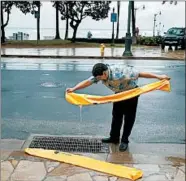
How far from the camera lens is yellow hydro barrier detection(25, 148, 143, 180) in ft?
15.9

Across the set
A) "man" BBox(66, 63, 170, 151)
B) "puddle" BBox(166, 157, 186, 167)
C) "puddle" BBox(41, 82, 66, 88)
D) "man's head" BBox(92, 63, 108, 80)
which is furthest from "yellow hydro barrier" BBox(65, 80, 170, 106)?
"puddle" BBox(41, 82, 66, 88)

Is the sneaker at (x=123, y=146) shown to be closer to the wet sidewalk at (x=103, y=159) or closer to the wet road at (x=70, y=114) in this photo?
the wet sidewalk at (x=103, y=159)

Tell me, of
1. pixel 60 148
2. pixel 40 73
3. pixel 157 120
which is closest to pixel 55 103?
pixel 157 120

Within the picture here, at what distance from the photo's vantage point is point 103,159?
544cm

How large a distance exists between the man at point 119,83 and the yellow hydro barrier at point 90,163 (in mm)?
739

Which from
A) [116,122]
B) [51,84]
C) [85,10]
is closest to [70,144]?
[116,122]

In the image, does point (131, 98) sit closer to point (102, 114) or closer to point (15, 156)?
point (15, 156)

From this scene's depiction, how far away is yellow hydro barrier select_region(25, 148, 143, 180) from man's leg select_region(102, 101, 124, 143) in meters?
0.89

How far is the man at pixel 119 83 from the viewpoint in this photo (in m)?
5.42

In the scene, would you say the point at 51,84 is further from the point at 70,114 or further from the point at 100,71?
the point at 100,71

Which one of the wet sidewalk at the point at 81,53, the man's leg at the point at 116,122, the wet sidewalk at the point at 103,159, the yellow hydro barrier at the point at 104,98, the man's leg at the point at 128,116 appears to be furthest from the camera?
the wet sidewalk at the point at 81,53

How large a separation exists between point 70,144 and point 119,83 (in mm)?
1267

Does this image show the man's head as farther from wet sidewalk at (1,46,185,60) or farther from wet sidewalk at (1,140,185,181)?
wet sidewalk at (1,46,185,60)

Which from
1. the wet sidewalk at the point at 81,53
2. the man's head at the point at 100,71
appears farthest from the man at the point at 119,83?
the wet sidewalk at the point at 81,53
